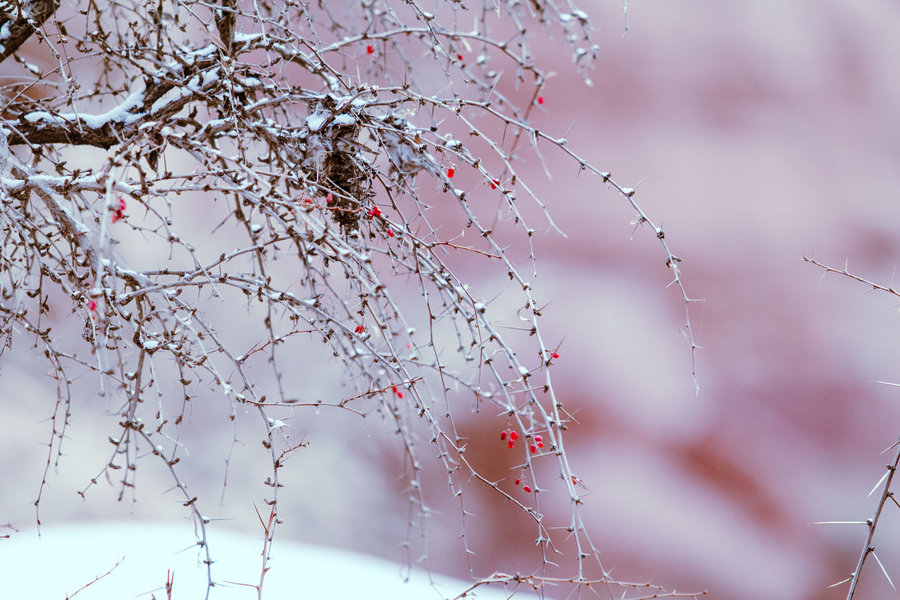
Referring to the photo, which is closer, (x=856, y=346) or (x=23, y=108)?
(x=23, y=108)

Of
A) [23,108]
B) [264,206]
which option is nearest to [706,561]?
[264,206]

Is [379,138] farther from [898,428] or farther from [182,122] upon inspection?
[898,428]

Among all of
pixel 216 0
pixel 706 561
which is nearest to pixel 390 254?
pixel 216 0

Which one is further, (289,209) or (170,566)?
(170,566)

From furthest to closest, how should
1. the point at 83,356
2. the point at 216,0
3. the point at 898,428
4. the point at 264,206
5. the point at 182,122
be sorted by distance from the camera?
the point at 83,356
the point at 898,428
the point at 216,0
the point at 182,122
the point at 264,206

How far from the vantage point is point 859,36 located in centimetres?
406

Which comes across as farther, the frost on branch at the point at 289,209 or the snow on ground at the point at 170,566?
the snow on ground at the point at 170,566

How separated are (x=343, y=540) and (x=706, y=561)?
2141 mm

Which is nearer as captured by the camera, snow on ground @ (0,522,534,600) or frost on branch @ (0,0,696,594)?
frost on branch @ (0,0,696,594)

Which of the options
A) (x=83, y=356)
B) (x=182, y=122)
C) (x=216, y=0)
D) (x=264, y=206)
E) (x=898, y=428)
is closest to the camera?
(x=264, y=206)

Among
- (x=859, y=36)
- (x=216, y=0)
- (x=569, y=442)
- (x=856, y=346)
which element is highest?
(x=859, y=36)

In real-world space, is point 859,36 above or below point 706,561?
above

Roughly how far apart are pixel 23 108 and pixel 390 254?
1.66 m

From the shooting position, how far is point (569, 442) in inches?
163
